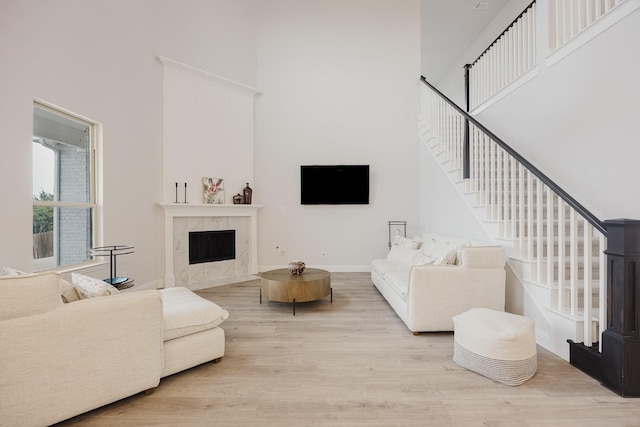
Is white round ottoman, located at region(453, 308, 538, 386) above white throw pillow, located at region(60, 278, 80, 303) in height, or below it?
below

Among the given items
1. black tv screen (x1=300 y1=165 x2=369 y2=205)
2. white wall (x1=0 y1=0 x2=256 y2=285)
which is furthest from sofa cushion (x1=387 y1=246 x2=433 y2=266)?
white wall (x1=0 y1=0 x2=256 y2=285)

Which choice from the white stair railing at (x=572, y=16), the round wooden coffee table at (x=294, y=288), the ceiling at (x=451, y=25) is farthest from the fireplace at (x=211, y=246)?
the ceiling at (x=451, y=25)

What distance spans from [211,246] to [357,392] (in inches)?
150

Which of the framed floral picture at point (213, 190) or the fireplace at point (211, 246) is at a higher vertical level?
the framed floral picture at point (213, 190)

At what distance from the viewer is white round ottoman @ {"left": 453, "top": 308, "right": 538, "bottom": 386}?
6.64ft

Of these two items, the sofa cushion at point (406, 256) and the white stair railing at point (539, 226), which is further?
the sofa cushion at point (406, 256)

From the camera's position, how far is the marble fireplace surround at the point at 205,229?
4590 mm

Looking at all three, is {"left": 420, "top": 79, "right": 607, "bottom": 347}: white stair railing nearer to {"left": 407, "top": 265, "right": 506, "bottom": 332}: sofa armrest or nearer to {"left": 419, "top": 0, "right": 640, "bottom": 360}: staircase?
{"left": 419, "top": 0, "right": 640, "bottom": 360}: staircase

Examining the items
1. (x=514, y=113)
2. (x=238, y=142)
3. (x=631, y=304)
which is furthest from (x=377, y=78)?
(x=631, y=304)

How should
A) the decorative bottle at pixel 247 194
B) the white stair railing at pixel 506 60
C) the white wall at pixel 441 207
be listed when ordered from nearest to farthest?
the white wall at pixel 441 207 → the white stair railing at pixel 506 60 → the decorative bottle at pixel 247 194

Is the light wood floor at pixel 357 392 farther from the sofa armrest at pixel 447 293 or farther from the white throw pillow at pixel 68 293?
the white throw pillow at pixel 68 293

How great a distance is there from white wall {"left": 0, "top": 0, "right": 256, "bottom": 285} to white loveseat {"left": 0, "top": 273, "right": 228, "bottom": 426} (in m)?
1.40

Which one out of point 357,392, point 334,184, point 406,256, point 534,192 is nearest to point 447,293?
point 357,392

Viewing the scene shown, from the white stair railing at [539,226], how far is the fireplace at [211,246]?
152 inches
